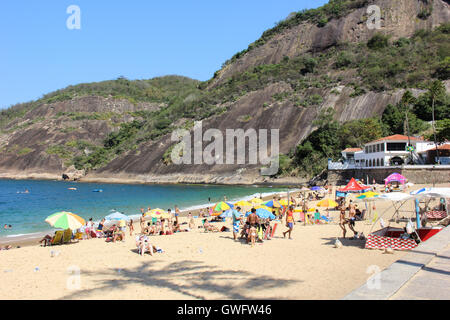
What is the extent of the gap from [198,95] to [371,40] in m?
51.7

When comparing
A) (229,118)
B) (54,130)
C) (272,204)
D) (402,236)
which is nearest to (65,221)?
(272,204)

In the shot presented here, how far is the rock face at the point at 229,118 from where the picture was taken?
75375 mm

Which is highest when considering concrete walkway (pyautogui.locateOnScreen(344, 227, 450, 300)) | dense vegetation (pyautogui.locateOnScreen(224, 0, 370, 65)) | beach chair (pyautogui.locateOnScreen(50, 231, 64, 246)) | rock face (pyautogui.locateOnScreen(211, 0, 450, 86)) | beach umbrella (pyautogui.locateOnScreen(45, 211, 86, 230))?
dense vegetation (pyautogui.locateOnScreen(224, 0, 370, 65))

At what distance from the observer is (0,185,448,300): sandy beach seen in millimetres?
8305

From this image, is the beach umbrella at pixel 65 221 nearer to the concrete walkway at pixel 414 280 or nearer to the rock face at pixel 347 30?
the concrete walkway at pixel 414 280

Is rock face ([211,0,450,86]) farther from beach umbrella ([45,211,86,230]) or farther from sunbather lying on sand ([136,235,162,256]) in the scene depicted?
sunbather lying on sand ([136,235,162,256])

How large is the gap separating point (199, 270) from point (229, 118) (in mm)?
78765

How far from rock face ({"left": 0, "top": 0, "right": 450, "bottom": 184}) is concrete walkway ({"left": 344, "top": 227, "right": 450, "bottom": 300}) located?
57.8 metres

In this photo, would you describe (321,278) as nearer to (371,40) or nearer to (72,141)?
(371,40)

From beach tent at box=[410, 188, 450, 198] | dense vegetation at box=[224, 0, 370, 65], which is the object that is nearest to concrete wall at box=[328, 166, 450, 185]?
beach tent at box=[410, 188, 450, 198]

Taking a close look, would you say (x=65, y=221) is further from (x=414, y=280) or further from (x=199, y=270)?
(x=414, y=280)

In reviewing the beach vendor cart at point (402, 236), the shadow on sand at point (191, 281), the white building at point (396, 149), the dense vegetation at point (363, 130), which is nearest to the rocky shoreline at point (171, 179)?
the dense vegetation at point (363, 130)

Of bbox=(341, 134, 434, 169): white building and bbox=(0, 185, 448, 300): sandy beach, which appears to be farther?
bbox=(341, 134, 434, 169): white building
